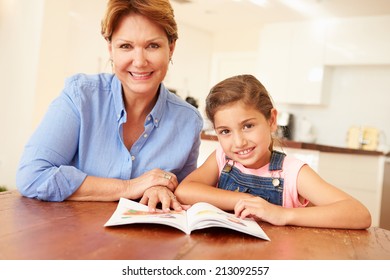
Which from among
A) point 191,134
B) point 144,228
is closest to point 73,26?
point 191,134

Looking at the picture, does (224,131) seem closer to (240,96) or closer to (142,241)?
(240,96)

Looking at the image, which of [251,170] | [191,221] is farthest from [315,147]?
[191,221]

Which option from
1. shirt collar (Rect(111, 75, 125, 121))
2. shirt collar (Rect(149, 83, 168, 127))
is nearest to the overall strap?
shirt collar (Rect(149, 83, 168, 127))

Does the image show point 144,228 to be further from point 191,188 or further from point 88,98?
point 88,98

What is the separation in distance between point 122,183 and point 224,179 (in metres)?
0.39

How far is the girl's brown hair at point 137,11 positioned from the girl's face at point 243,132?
1.17 feet

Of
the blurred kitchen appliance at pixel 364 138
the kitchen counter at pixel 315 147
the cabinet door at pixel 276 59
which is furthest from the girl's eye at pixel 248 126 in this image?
the cabinet door at pixel 276 59

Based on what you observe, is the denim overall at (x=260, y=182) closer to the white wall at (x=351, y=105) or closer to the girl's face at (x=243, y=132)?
the girl's face at (x=243, y=132)

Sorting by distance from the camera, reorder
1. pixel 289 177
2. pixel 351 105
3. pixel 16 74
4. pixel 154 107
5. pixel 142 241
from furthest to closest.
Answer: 1. pixel 351 105
2. pixel 16 74
3. pixel 154 107
4. pixel 289 177
5. pixel 142 241

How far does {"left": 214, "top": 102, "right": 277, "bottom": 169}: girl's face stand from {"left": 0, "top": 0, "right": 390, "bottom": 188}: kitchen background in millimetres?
2588

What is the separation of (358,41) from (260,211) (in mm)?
4413

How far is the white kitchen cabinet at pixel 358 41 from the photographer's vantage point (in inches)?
183

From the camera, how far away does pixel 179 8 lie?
17.5ft

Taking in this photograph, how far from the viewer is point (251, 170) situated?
4.62ft
